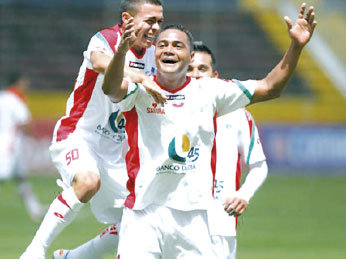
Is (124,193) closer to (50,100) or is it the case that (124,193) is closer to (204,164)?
(204,164)

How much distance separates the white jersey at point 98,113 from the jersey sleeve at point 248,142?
923 mm

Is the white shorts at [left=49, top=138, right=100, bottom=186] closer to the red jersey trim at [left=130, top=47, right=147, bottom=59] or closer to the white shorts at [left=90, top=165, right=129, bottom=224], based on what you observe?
the white shorts at [left=90, top=165, right=129, bottom=224]

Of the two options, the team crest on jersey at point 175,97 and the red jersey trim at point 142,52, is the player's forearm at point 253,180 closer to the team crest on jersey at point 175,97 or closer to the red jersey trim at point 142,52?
the team crest on jersey at point 175,97

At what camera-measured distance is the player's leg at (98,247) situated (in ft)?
25.3

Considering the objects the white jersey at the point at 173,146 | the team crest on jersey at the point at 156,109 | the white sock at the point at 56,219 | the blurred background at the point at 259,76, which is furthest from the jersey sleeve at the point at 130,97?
the blurred background at the point at 259,76

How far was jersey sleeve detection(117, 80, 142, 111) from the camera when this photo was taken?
5.61m

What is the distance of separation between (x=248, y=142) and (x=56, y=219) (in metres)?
1.75

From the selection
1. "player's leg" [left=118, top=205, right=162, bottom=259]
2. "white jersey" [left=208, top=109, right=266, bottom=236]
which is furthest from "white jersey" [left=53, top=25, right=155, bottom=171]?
"player's leg" [left=118, top=205, right=162, bottom=259]

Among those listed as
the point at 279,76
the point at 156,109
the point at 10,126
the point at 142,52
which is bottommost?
the point at 156,109

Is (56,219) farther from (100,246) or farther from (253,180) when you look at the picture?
(253,180)

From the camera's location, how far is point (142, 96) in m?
5.74

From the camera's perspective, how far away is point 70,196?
692cm

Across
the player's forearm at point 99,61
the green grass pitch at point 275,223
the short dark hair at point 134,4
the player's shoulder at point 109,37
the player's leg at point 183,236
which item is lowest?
the green grass pitch at point 275,223

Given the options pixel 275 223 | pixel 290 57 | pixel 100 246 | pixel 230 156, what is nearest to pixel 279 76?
pixel 290 57
